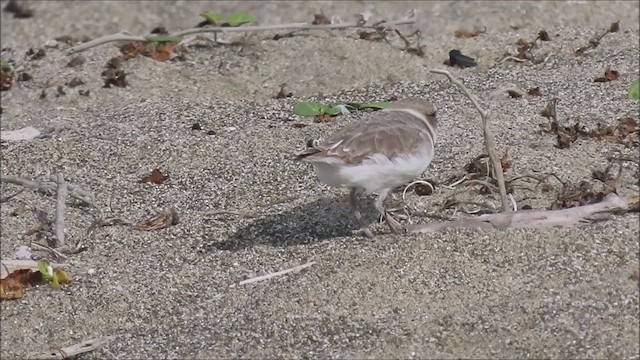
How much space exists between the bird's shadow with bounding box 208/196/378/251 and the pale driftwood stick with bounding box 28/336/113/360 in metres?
0.83

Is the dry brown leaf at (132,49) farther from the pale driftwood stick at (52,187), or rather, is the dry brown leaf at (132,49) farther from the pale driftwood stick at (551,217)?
the pale driftwood stick at (551,217)

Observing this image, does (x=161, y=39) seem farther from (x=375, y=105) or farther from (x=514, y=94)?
(x=514, y=94)

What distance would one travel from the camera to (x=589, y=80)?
6.62 m

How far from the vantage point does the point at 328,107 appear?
6625mm

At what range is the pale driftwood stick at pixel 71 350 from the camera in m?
4.57

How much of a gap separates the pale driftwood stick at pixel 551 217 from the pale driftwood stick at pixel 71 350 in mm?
1600

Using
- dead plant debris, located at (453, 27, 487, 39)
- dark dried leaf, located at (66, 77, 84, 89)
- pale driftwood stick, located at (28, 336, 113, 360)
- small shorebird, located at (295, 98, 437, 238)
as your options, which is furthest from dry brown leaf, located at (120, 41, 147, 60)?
pale driftwood stick, located at (28, 336, 113, 360)

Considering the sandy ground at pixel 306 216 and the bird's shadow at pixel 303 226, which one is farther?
the bird's shadow at pixel 303 226

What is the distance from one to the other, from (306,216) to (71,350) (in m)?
1.36

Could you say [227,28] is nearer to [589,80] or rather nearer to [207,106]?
[207,106]

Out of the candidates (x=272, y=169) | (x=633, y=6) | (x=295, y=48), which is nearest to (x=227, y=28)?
(x=295, y=48)

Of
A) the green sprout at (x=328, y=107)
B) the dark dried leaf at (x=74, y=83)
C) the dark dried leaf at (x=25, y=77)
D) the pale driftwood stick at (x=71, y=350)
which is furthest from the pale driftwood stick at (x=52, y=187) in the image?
the dark dried leaf at (x=25, y=77)

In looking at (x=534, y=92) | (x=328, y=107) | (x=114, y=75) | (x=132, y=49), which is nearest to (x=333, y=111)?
(x=328, y=107)

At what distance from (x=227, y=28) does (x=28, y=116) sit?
58.5 inches
